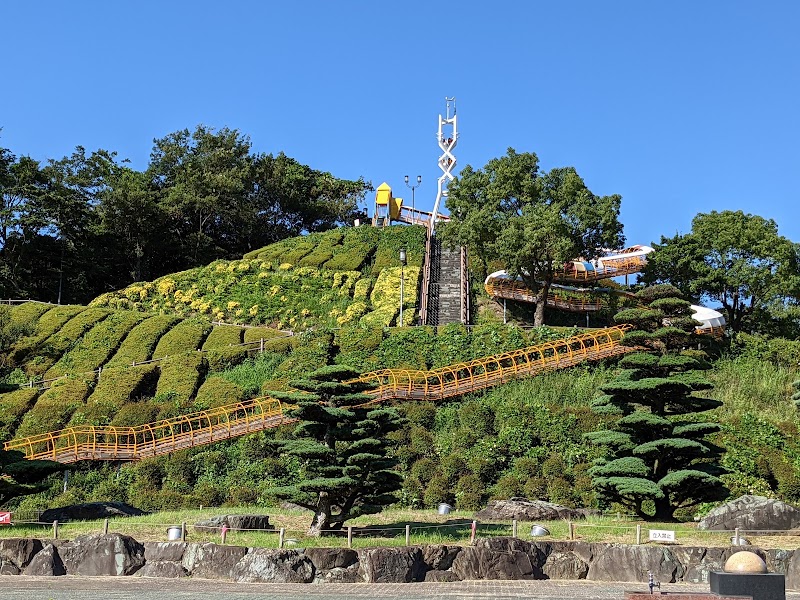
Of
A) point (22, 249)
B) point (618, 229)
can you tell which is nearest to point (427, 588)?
point (618, 229)

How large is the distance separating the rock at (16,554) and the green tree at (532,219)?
23.4 meters

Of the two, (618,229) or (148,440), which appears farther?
(618,229)

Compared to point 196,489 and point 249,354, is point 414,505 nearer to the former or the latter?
point 196,489

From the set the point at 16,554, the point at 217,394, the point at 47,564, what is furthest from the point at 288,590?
the point at 217,394

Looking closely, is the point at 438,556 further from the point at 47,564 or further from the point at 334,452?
the point at 47,564

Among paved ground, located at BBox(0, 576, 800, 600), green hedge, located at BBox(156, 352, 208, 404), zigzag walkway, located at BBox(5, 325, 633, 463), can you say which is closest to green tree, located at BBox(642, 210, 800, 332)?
zigzag walkway, located at BBox(5, 325, 633, 463)

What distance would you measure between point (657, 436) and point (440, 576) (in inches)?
309

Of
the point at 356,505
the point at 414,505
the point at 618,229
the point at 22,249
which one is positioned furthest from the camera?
the point at 22,249

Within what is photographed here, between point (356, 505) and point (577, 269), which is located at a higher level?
point (577, 269)

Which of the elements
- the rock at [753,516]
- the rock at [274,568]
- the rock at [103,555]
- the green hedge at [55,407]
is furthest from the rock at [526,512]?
the green hedge at [55,407]

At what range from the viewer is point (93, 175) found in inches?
2366

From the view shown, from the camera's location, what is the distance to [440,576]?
1858cm

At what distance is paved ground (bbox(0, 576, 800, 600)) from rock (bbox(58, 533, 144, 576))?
0.38 meters

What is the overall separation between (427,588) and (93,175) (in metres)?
48.6
